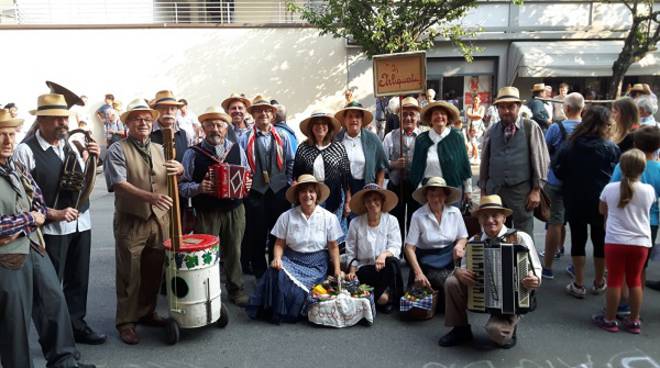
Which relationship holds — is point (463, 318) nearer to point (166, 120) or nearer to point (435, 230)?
point (435, 230)

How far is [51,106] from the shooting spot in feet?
13.0

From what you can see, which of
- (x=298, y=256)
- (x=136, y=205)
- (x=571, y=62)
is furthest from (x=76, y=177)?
(x=571, y=62)

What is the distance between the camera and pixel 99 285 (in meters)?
5.88

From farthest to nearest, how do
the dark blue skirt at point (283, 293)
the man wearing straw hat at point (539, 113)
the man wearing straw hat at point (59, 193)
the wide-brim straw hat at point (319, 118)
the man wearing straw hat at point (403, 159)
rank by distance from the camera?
the man wearing straw hat at point (539, 113)
the man wearing straw hat at point (403, 159)
the wide-brim straw hat at point (319, 118)
the dark blue skirt at point (283, 293)
the man wearing straw hat at point (59, 193)

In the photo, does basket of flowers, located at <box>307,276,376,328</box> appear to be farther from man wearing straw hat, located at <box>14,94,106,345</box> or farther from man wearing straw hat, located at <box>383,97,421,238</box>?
man wearing straw hat, located at <box>14,94,106,345</box>

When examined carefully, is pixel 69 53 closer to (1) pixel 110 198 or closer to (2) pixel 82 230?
(1) pixel 110 198

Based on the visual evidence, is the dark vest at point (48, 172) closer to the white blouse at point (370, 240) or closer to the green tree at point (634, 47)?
the white blouse at point (370, 240)

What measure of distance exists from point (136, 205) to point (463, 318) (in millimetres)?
2777

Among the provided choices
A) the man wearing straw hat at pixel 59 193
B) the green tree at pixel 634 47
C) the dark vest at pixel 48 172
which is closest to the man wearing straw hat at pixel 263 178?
the man wearing straw hat at pixel 59 193

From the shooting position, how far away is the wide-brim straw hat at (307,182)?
500 centimetres

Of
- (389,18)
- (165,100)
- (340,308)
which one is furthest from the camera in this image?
(389,18)

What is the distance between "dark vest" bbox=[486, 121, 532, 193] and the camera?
5.30 metres

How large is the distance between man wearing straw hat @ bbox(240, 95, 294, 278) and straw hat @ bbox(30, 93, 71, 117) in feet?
7.00

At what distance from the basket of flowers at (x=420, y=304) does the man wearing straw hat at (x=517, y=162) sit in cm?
128
